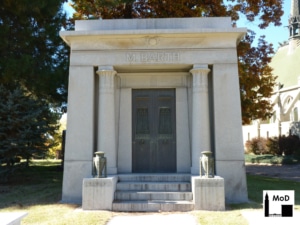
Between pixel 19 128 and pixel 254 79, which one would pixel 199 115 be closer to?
pixel 19 128

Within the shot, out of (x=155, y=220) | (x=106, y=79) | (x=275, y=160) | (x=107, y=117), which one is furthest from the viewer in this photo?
(x=275, y=160)

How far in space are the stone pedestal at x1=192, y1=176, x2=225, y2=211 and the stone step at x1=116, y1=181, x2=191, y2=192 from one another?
741mm

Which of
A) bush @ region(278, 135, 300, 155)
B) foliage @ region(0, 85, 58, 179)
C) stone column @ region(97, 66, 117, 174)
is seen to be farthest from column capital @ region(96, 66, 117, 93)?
bush @ region(278, 135, 300, 155)

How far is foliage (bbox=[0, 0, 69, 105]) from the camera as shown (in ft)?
40.8

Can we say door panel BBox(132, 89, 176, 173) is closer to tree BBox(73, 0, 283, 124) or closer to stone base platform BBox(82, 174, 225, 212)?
stone base platform BBox(82, 174, 225, 212)

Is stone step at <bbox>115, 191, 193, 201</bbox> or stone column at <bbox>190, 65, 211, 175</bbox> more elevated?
stone column at <bbox>190, 65, 211, 175</bbox>

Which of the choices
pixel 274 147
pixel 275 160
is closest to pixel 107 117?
pixel 275 160

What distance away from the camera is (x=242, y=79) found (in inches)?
624

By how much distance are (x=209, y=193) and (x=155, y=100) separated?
353cm

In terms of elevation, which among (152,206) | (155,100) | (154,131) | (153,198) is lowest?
(152,206)

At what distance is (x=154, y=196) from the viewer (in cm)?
822

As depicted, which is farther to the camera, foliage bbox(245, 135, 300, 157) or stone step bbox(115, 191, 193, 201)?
foliage bbox(245, 135, 300, 157)

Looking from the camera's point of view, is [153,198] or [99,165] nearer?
[99,165]
